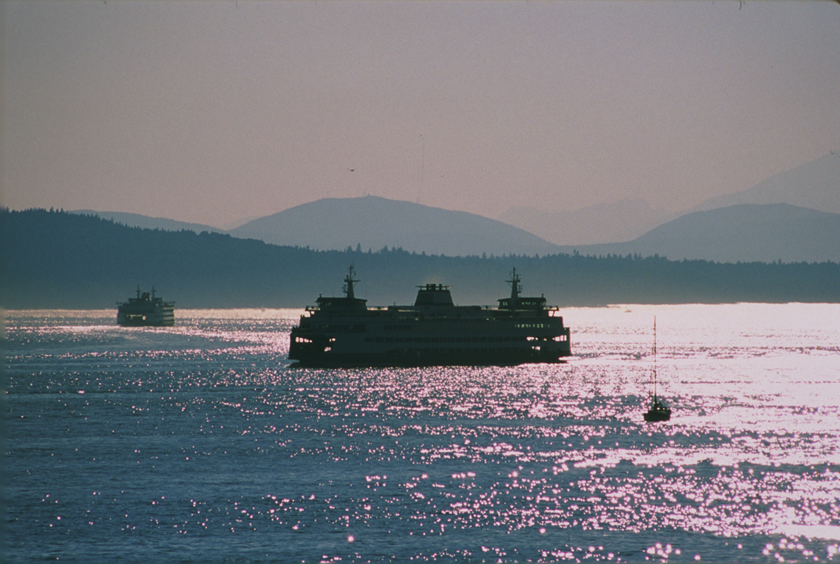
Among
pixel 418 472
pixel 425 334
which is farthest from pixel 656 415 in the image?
pixel 425 334

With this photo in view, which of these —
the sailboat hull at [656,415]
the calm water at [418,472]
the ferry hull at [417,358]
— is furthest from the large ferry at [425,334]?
the sailboat hull at [656,415]

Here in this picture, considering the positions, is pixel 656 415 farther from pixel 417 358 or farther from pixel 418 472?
pixel 417 358

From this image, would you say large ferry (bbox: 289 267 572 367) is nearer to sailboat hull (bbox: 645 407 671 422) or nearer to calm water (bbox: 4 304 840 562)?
calm water (bbox: 4 304 840 562)

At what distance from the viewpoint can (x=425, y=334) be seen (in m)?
122

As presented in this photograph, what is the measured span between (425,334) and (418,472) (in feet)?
224

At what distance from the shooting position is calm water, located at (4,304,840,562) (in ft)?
129

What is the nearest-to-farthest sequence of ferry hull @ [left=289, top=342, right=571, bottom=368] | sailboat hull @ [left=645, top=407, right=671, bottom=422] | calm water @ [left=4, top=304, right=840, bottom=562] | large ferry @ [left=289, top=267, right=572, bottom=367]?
calm water @ [left=4, top=304, right=840, bottom=562]
sailboat hull @ [left=645, top=407, right=671, bottom=422]
large ferry @ [left=289, top=267, right=572, bottom=367]
ferry hull @ [left=289, top=342, right=571, bottom=368]

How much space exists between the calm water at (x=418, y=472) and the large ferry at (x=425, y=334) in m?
14.8

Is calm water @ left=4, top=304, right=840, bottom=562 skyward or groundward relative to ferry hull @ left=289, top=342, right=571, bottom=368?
groundward

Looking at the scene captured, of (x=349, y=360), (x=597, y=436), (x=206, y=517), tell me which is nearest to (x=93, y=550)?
(x=206, y=517)

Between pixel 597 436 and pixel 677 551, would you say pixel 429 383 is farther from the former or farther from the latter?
pixel 677 551

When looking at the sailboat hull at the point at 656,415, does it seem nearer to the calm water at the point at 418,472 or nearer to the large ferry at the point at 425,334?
the calm water at the point at 418,472

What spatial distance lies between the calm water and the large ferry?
14.8m

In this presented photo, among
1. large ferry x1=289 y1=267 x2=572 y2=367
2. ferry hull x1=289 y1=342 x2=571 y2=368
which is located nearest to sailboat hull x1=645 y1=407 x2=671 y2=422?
large ferry x1=289 y1=267 x2=572 y2=367
